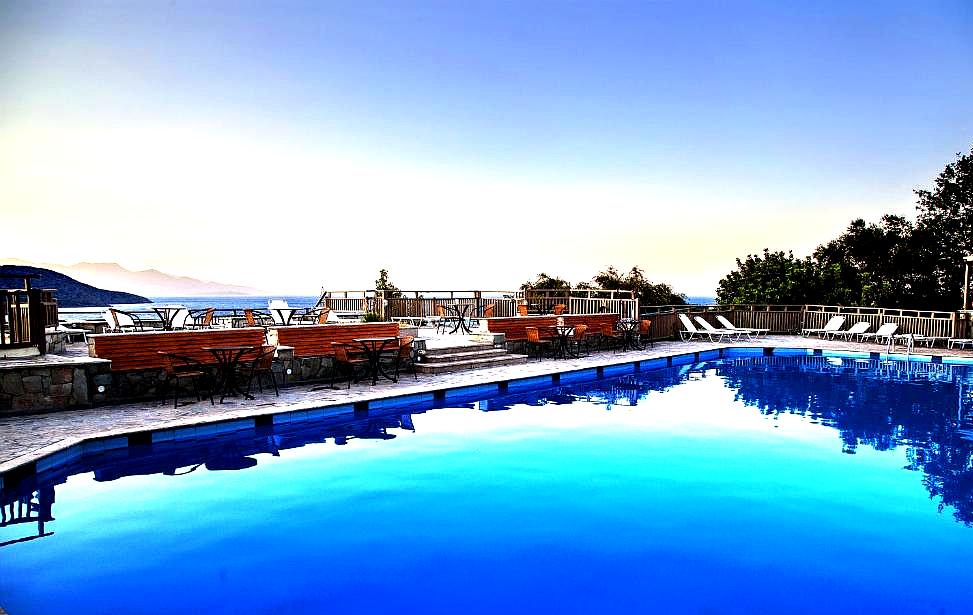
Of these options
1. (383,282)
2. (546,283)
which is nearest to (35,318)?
(383,282)

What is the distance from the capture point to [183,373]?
292 inches

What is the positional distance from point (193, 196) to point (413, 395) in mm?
19523

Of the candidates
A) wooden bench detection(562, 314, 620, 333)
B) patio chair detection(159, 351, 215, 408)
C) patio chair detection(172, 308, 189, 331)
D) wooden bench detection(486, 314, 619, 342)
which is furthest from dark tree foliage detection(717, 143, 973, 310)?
patio chair detection(159, 351, 215, 408)

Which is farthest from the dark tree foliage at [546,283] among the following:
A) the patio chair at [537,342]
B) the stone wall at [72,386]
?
the stone wall at [72,386]

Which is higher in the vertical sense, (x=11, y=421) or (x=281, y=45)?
(x=281, y=45)

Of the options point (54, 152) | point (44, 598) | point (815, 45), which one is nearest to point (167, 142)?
point (54, 152)

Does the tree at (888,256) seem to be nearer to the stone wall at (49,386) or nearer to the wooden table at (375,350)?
the wooden table at (375,350)

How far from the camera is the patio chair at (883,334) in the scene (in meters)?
14.8

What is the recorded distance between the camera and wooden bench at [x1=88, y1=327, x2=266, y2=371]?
7273 mm

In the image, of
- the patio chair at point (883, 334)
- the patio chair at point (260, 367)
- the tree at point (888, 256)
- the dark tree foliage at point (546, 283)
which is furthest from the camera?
the dark tree foliage at point (546, 283)

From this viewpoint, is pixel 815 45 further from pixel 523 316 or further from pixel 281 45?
→ pixel 281 45

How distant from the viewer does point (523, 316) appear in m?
13.2

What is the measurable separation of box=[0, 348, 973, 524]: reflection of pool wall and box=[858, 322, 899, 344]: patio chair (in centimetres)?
125

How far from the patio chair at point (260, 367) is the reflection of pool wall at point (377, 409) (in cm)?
131
